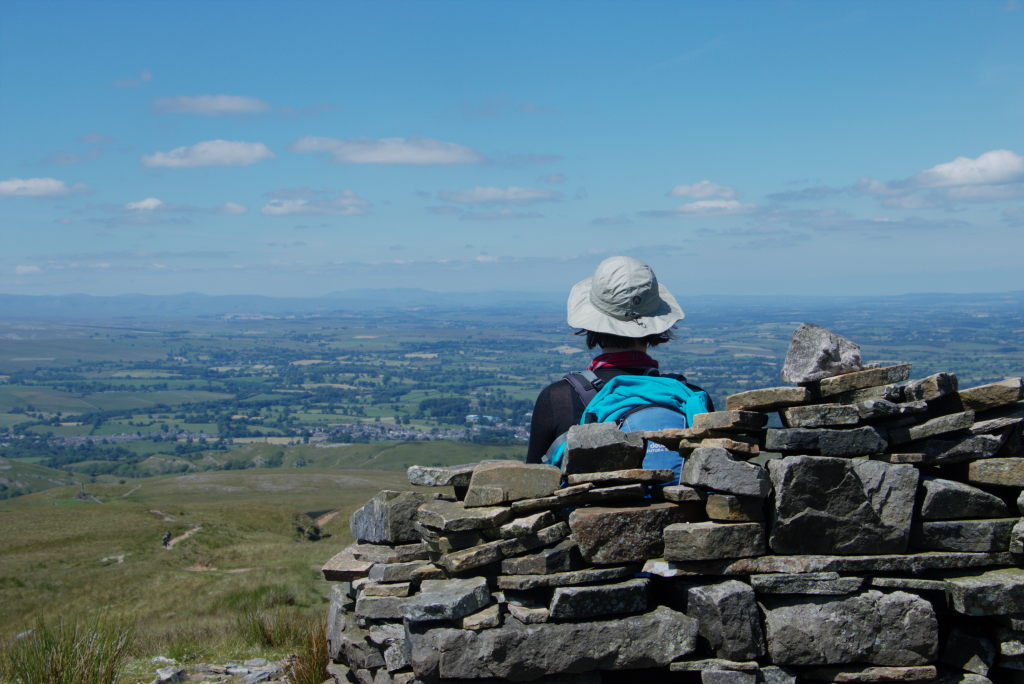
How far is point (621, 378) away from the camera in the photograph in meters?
5.74

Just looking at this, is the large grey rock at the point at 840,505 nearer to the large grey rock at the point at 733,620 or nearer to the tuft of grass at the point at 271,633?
the large grey rock at the point at 733,620

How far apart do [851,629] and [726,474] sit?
1186 millimetres

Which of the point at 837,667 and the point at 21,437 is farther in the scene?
the point at 21,437

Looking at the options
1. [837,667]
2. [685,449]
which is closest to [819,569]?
[837,667]

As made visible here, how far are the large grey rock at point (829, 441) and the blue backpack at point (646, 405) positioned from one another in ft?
2.45

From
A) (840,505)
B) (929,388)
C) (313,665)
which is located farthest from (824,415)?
(313,665)

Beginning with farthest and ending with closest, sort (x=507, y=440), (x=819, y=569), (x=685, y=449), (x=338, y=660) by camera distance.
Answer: (x=507, y=440) < (x=338, y=660) < (x=685, y=449) < (x=819, y=569)

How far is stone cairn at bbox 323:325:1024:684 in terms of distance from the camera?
4922 mm

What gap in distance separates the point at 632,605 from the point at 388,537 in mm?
2265

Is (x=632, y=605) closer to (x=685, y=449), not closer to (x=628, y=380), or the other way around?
(x=685, y=449)

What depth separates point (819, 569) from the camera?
16.1 ft

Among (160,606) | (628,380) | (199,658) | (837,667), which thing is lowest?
(160,606)

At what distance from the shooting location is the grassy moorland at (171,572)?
13066 mm

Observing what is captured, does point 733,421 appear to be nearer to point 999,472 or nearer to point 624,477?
point 624,477
